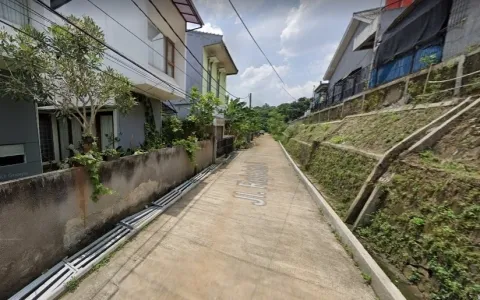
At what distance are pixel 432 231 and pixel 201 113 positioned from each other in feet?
27.1

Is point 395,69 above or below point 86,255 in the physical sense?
above

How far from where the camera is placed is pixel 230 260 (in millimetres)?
3146

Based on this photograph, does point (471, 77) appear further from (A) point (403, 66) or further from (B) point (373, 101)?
(A) point (403, 66)

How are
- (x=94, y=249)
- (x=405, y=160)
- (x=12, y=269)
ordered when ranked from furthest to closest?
(x=405, y=160) → (x=94, y=249) → (x=12, y=269)

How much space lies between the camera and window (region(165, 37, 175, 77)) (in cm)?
764

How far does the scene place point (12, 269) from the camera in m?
2.25

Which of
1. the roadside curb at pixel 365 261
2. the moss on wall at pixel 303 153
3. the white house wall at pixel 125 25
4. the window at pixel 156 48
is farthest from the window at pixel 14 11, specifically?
the moss on wall at pixel 303 153

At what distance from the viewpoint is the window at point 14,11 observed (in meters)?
4.10

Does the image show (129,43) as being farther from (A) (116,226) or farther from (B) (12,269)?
(B) (12,269)

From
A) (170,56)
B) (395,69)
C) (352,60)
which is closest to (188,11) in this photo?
(170,56)

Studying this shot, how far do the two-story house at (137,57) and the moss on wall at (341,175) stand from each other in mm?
5802

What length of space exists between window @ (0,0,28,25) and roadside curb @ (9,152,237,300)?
4994 millimetres

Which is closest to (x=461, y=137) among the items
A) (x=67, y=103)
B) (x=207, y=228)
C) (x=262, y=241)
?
(x=262, y=241)

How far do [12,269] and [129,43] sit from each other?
6171mm
